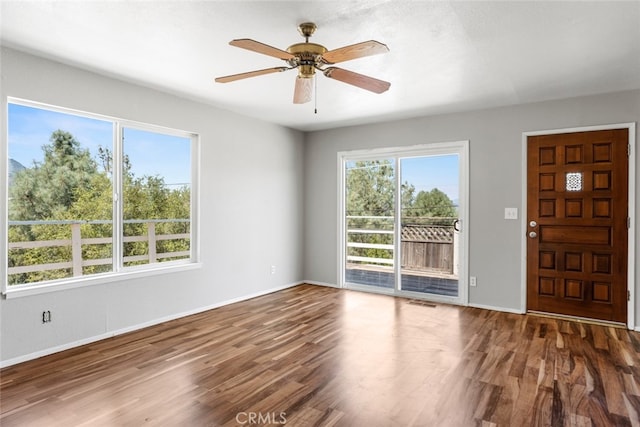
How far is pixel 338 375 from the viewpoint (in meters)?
2.75

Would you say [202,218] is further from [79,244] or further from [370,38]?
[370,38]

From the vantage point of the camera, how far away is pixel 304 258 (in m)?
6.16

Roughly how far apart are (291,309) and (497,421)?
2.75 meters

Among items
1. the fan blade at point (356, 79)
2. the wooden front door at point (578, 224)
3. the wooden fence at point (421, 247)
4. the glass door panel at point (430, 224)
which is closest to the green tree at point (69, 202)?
the fan blade at point (356, 79)

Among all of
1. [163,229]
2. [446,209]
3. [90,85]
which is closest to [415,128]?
[446,209]

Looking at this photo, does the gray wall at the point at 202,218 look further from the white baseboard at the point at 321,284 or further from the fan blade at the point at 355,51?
the fan blade at the point at 355,51

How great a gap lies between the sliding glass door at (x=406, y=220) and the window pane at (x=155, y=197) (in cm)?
244

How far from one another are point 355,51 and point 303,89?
0.64m

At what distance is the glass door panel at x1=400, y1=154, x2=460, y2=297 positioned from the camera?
488cm

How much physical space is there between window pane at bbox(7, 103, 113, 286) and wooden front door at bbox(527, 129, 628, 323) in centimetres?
464

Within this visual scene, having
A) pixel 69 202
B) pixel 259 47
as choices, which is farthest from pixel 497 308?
pixel 69 202

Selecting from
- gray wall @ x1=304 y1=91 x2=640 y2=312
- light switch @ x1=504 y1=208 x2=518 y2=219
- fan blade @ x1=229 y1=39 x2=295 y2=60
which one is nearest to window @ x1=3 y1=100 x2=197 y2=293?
fan blade @ x1=229 y1=39 x2=295 y2=60

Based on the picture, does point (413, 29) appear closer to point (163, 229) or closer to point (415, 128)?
point (415, 128)

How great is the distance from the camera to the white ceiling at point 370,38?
2283 mm
